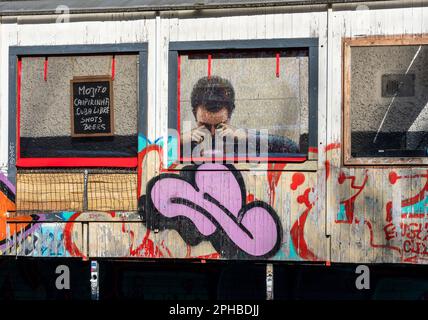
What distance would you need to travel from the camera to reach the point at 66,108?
6.99 metres

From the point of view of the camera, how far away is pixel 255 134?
6.65m

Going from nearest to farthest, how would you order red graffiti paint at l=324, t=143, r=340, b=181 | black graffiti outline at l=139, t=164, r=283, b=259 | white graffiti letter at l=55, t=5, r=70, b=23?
red graffiti paint at l=324, t=143, r=340, b=181
black graffiti outline at l=139, t=164, r=283, b=259
white graffiti letter at l=55, t=5, r=70, b=23

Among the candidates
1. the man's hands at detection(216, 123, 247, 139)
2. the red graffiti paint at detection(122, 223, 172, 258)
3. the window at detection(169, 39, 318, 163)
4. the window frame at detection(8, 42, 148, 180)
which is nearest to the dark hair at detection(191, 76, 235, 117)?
the window at detection(169, 39, 318, 163)

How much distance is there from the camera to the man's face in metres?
6.71

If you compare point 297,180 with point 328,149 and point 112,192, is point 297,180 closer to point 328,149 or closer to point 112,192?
point 328,149

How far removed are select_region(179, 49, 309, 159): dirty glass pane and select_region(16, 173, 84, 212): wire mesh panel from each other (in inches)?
45.4

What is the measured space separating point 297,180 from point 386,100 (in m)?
1.08

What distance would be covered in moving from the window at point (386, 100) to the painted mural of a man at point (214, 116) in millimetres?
932

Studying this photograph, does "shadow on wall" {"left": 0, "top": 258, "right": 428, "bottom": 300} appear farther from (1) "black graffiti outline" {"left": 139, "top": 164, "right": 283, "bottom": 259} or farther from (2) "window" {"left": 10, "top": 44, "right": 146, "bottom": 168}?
(2) "window" {"left": 10, "top": 44, "right": 146, "bottom": 168}

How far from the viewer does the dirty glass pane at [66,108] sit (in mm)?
6879

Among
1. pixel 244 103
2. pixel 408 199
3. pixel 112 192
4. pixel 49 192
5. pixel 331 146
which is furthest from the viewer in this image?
pixel 49 192

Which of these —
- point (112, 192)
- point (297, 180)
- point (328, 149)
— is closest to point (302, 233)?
point (297, 180)

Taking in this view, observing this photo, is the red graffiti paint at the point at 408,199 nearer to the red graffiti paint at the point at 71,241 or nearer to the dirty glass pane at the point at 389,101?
the dirty glass pane at the point at 389,101

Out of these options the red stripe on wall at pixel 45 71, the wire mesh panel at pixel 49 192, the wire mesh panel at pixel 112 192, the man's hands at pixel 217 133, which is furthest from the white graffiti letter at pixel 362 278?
the red stripe on wall at pixel 45 71
